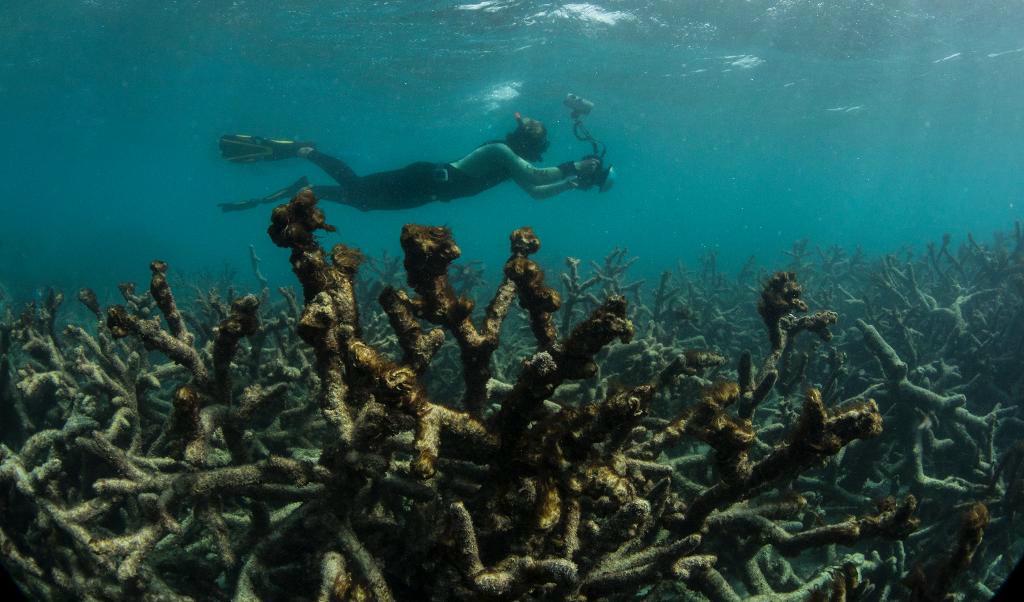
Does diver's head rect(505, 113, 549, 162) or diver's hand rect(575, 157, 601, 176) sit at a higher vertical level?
diver's head rect(505, 113, 549, 162)

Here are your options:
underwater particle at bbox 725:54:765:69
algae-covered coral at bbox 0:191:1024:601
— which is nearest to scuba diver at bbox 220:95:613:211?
algae-covered coral at bbox 0:191:1024:601

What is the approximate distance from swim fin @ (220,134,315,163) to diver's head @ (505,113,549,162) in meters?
4.52

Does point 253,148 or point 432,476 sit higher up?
point 253,148

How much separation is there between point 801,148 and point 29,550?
223 feet

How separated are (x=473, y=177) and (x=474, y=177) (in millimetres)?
19

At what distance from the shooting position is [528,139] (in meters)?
9.48

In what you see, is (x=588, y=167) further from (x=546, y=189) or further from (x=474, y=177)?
(x=474, y=177)

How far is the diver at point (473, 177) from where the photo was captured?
8.62m

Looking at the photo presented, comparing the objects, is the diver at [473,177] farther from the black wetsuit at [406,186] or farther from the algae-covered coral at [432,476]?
the algae-covered coral at [432,476]

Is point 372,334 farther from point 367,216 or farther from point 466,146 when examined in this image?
point 367,216

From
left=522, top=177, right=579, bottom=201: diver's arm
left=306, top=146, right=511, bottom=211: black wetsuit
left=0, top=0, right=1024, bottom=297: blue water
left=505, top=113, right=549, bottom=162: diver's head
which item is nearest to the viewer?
A: left=306, top=146, right=511, bottom=211: black wetsuit

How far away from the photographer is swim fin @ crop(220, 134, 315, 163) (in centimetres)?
1105

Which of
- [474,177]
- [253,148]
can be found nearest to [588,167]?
[474,177]

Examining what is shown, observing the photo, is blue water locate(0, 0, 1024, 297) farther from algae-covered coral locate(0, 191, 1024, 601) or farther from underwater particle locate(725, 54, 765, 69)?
algae-covered coral locate(0, 191, 1024, 601)
